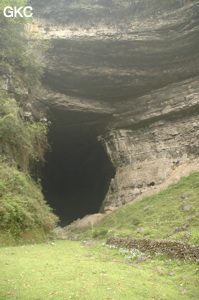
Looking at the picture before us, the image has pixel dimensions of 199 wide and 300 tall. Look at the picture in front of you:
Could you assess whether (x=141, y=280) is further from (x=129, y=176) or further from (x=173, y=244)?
(x=129, y=176)

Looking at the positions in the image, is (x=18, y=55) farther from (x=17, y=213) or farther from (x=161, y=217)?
(x=161, y=217)

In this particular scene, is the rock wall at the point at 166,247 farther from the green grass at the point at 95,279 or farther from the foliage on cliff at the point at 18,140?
the foliage on cliff at the point at 18,140

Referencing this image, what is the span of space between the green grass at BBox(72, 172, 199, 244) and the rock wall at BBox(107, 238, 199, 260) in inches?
17.3

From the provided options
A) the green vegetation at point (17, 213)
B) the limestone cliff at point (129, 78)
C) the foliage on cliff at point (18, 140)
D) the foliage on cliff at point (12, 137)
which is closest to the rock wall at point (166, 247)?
the green vegetation at point (17, 213)

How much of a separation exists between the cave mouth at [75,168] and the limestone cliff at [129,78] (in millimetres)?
1213

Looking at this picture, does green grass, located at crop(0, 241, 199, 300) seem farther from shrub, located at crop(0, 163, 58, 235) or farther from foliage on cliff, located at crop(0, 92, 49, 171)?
foliage on cliff, located at crop(0, 92, 49, 171)

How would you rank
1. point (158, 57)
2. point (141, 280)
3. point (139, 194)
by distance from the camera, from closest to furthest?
1. point (141, 280)
2. point (139, 194)
3. point (158, 57)

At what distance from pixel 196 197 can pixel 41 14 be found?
20720mm

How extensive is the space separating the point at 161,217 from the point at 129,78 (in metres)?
14.2

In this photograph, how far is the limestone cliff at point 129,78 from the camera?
21547 millimetres

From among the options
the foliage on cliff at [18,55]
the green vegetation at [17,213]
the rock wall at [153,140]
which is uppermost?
the foliage on cliff at [18,55]

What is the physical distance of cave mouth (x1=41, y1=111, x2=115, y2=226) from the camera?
26547 mm

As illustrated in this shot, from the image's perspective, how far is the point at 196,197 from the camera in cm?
1413

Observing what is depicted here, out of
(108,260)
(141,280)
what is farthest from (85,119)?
(141,280)
